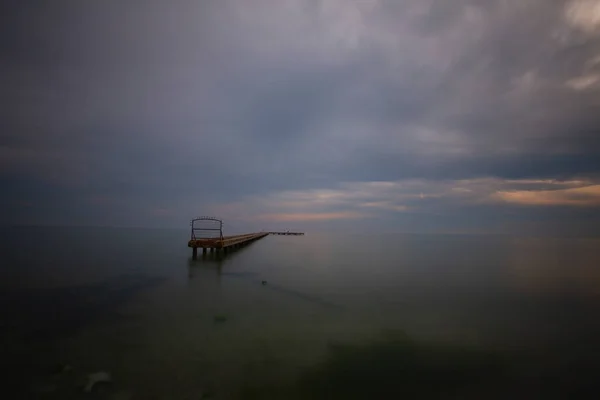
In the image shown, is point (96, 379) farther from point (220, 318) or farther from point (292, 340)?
point (292, 340)

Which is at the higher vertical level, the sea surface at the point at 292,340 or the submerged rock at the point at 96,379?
the submerged rock at the point at 96,379

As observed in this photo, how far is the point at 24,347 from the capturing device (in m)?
9.83

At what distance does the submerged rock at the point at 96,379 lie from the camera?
724 centimetres

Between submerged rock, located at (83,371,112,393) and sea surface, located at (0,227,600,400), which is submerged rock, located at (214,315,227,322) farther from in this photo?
submerged rock, located at (83,371,112,393)

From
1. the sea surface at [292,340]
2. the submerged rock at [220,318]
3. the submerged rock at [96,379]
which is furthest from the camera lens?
the submerged rock at [220,318]

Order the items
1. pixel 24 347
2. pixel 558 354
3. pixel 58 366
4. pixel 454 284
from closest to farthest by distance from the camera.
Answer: pixel 58 366 < pixel 24 347 < pixel 558 354 < pixel 454 284

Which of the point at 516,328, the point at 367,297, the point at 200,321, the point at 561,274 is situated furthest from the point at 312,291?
the point at 561,274

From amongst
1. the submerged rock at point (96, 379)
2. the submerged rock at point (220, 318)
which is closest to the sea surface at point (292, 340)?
the submerged rock at point (220, 318)

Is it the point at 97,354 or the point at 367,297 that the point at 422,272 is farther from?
the point at 97,354

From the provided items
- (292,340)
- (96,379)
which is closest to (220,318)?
(292,340)

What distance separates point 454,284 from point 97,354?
24.9 metres

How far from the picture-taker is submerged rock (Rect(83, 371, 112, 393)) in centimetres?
724

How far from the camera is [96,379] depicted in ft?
25.2

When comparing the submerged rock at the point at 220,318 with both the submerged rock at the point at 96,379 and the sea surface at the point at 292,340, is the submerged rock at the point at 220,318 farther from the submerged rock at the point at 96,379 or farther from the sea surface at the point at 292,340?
the submerged rock at the point at 96,379
